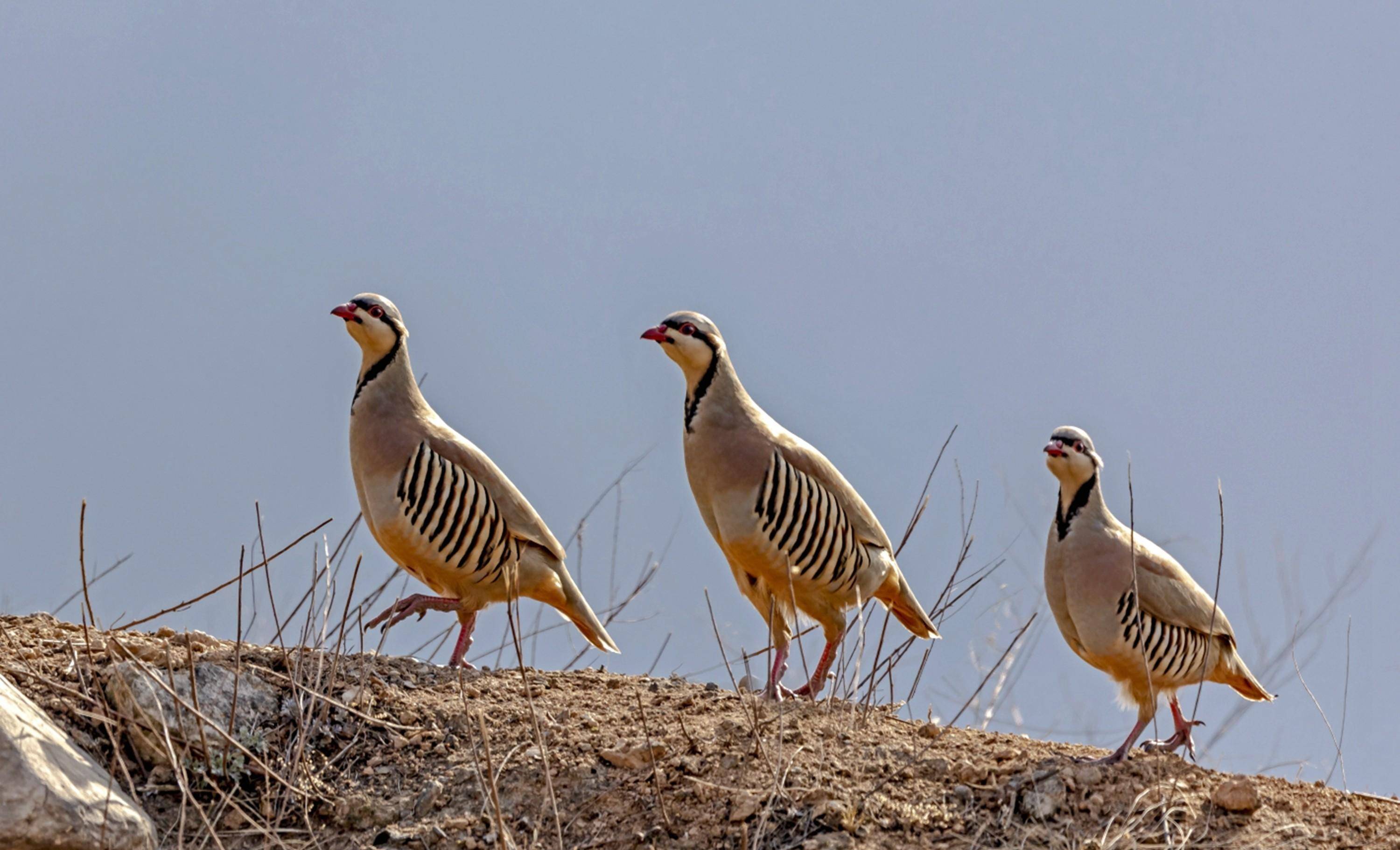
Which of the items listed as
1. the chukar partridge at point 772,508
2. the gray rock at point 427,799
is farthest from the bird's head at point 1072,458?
the gray rock at point 427,799

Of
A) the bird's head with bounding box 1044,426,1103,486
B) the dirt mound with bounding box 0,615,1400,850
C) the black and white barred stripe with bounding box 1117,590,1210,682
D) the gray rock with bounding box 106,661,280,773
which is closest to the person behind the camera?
the dirt mound with bounding box 0,615,1400,850

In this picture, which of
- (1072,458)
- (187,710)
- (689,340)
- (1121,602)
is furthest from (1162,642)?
(187,710)

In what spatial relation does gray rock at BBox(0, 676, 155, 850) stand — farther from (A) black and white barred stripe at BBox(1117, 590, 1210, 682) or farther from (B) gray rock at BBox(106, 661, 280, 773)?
(A) black and white barred stripe at BBox(1117, 590, 1210, 682)

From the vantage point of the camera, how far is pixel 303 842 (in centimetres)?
458

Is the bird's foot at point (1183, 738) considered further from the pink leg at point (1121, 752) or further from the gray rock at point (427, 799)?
the gray rock at point (427, 799)

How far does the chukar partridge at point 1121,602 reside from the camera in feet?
18.9

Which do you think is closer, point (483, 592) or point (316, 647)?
point (316, 647)

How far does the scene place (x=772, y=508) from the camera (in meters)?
6.13

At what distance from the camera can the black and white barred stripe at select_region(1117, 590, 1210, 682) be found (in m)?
5.73

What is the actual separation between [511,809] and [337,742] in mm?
825

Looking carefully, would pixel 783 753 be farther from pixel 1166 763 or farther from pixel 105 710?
pixel 105 710

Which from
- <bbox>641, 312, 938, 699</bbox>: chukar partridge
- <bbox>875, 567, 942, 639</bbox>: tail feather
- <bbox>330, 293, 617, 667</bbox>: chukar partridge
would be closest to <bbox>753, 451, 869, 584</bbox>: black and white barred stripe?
<bbox>641, 312, 938, 699</bbox>: chukar partridge

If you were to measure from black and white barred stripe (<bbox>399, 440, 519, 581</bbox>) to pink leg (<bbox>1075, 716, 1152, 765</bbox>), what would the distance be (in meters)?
2.61

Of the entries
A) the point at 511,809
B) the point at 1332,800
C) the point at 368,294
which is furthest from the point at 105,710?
the point at 1332,800
